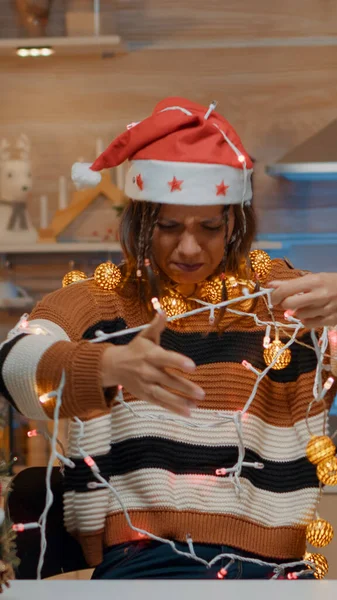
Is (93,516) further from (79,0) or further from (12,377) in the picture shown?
(79,0)

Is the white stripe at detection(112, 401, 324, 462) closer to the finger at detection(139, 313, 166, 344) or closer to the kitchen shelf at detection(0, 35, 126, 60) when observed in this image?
the finger at detection(139, 313, 166, 344)

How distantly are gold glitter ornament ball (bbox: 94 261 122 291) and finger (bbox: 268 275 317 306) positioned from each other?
1.04ft

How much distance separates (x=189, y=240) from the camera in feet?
4.05

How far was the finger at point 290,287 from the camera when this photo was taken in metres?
1.06

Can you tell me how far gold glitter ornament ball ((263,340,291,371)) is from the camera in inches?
50.3

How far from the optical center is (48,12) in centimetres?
248

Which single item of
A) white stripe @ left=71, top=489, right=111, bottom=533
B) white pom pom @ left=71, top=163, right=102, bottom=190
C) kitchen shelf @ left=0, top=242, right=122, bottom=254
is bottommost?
white stripe @ left=71, top=489, right=111, bottom=533

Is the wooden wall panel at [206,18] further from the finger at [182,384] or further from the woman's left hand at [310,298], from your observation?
the finger at [182,384]

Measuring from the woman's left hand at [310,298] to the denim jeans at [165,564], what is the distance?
34 cm

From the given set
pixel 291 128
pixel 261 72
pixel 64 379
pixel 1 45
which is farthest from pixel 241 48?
pixel 64 379

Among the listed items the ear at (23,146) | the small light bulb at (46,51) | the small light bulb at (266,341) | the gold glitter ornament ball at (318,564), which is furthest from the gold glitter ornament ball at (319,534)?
the small light bulb at (46,51)

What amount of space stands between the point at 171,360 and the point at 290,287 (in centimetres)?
25

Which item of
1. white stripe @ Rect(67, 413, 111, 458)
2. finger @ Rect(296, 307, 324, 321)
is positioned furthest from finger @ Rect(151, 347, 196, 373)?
white stripe @ Rect(67, 413, 111, 458)

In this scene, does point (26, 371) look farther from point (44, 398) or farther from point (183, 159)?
point (183, 159)
